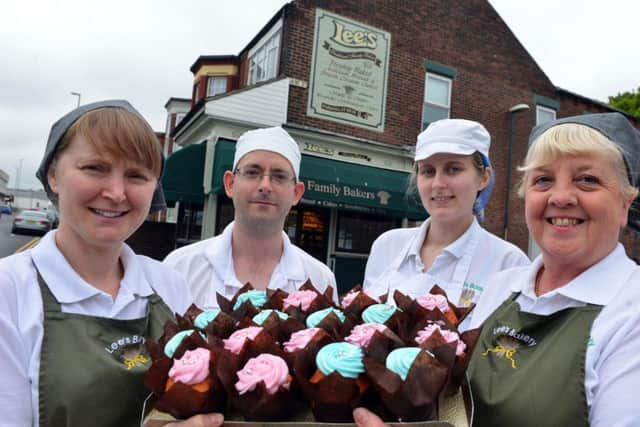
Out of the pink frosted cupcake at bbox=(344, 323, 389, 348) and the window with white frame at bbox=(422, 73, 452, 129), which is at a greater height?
the window with white frame at bbox=(422, 73, 452, 129)

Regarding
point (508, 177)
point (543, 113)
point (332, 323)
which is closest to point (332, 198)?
point (508, 177)

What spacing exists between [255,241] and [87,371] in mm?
1334

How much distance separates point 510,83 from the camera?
465 inches

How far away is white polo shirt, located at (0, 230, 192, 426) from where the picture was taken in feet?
3.92

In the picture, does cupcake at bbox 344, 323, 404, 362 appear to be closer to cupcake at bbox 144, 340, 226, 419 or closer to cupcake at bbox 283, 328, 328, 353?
cupcake at bbox 283, 328, 328, 353

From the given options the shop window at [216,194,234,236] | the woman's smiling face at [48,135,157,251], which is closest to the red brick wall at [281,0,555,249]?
the shop window at [216,194,234,236]

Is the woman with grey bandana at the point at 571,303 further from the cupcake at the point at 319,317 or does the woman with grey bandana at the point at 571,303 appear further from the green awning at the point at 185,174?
the green awning at the point at 185,174

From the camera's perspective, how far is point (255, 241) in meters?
2.52

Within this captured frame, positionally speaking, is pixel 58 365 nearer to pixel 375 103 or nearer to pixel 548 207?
pixel 548 207

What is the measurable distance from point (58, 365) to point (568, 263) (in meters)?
1.64

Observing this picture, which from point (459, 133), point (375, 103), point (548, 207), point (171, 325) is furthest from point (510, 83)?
point (171, 325)

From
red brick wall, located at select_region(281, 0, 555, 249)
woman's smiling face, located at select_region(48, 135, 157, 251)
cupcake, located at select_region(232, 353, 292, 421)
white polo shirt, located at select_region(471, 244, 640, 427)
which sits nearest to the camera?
cupcake, located at select_region(232, 353, 292, 421)

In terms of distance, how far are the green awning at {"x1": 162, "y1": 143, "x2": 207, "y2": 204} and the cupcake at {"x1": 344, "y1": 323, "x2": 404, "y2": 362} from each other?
781 centimetres

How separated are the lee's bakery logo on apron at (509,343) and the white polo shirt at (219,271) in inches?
39.8
